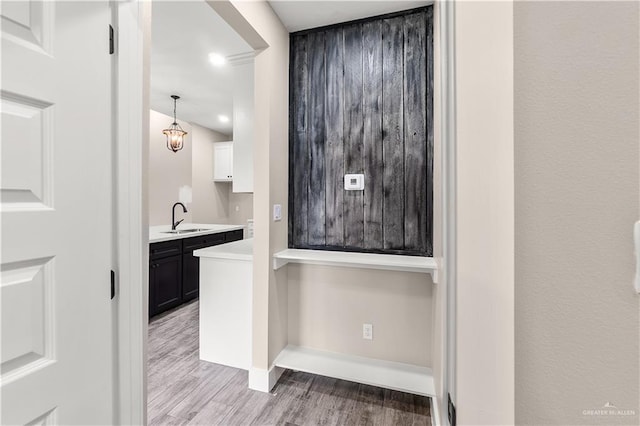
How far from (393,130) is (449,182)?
1587 mm

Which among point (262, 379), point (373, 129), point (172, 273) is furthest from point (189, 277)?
point (373, 129)

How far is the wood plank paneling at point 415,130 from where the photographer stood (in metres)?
1.88

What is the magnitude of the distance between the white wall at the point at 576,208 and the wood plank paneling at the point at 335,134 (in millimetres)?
1603

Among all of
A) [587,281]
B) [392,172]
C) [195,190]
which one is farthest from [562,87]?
[195,190]

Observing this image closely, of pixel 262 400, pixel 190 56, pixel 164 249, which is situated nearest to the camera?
pixel 262 400

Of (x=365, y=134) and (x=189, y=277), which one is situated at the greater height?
(x=365, y=134)

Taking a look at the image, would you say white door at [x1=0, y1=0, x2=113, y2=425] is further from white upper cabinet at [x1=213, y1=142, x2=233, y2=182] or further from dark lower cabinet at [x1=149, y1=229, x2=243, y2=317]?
white upper cabinet at [x1=213, y1=142, x2=233, y2=182]

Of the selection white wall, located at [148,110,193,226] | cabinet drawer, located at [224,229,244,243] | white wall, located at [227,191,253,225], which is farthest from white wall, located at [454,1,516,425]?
white wall, located at [227,191,253,225]

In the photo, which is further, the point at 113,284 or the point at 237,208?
the point at 237,208

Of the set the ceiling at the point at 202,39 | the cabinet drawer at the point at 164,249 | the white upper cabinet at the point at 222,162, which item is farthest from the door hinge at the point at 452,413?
the white upper cabinet at the point at 222,162

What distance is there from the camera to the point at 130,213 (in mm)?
958

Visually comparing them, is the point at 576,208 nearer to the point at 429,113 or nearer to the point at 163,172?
the point at 429,113

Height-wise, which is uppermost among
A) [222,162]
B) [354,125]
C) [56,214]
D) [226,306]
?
[222,162]

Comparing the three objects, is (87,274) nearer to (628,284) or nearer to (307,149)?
(628,284)
